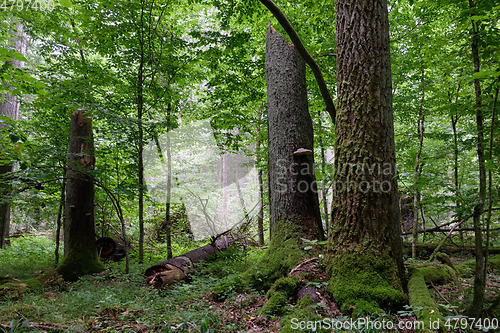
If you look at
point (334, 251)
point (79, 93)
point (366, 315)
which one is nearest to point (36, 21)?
point (79, 93)

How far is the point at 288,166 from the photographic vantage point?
Result: 4359 mm

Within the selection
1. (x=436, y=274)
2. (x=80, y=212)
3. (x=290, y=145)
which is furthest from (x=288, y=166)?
(x=80, y=212)

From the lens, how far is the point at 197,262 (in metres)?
5.91

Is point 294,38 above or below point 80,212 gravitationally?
above

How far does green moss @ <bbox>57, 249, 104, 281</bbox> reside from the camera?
553 centimetres

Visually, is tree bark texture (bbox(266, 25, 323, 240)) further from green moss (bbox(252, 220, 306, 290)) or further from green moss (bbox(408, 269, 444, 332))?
green moss (bbox(408, 269, 444, 332))

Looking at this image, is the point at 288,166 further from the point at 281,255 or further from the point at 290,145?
the point at 281,255

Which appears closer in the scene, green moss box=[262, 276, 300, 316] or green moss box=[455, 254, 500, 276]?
green moss box=[262, 276, 300, 316]

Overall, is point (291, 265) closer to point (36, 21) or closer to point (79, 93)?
point (79, 93)

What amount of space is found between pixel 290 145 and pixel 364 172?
1.69m

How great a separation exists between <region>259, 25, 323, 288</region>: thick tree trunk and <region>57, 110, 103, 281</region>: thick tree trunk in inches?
164

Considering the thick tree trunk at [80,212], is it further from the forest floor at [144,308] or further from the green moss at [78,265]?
the forest floor at [144,308]

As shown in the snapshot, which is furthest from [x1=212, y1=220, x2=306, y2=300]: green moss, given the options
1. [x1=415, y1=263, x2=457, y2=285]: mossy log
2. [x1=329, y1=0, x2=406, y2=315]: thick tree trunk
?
[x1=415, y1=263, x2=457, y2=285]: mossy log

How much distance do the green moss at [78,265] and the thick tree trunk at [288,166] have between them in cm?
425
